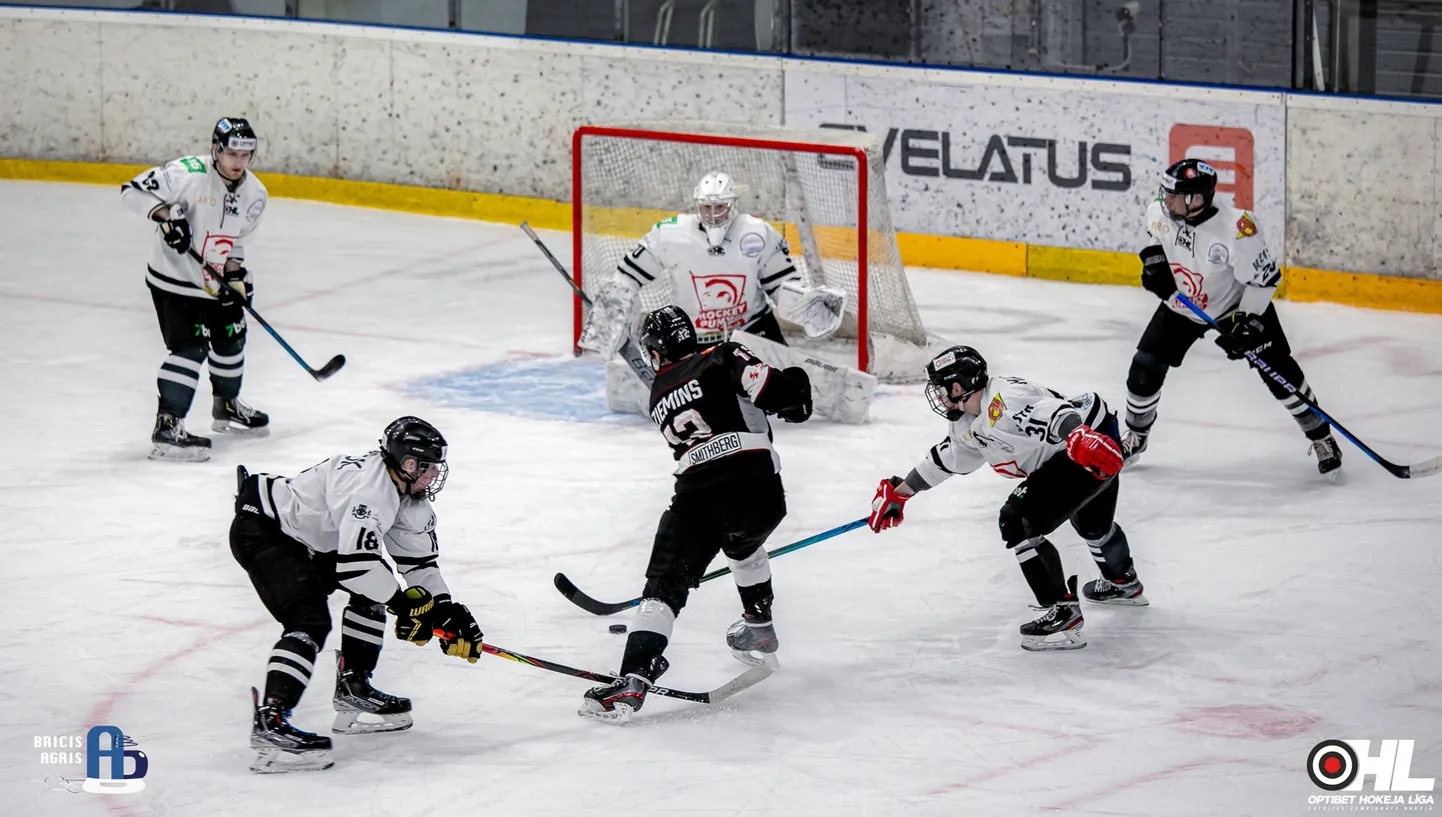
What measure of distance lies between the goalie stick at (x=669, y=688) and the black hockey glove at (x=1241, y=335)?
2.31 meters

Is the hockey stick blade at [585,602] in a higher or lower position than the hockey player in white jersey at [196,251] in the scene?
lower

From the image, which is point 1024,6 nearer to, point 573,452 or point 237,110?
point 573,452

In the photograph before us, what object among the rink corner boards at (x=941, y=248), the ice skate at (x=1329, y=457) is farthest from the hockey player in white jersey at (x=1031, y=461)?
the rink corner boards at (x=941, y=248)

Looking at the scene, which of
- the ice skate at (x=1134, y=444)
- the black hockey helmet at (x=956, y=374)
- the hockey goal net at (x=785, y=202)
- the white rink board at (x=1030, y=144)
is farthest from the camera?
the white rink board at (x=1030, y=144)

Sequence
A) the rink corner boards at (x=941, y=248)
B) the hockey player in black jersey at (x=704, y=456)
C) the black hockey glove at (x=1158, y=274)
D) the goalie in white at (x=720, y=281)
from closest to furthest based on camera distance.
A: the hockey player in black jersey at (x=704, y=456), the black hockey glove at (x=1158, y=274), the goalie in white at (x=720, y=281), the rink corner boards at (x=941, y=248)

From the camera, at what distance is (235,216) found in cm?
692

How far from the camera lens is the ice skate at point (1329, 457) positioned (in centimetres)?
653

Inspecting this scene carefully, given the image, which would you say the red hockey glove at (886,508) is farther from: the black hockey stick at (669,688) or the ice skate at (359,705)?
the ice skate at (359,705)

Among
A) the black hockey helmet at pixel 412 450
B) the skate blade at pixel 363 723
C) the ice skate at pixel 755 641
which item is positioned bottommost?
the skate blade at pixel 363 723

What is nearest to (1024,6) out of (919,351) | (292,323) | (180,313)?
(919,351)

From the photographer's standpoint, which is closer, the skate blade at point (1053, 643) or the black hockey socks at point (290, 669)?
Answer: the black hockey socks at point (290, 669)

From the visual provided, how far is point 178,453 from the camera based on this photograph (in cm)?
680

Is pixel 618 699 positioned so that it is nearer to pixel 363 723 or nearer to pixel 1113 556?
pixel 363 723

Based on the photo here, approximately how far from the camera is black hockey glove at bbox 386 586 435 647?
4.22 metres
